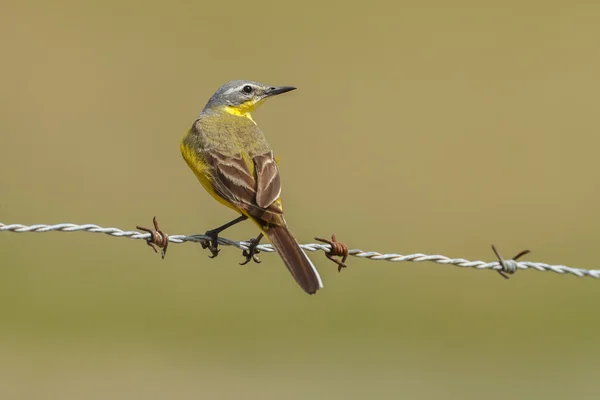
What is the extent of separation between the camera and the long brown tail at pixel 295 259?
5873mm

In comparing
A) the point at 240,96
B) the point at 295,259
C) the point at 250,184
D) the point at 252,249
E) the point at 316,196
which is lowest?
the point at 295,259

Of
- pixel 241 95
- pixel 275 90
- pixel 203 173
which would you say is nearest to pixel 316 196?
pixel 275 90

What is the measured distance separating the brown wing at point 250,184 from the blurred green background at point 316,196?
3596 mm

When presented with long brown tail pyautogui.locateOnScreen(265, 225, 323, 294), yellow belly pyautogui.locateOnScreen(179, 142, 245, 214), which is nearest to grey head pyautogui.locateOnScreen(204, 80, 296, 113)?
yellow belly pyautogui.locateOnScreen(179, 142, 245, 214)

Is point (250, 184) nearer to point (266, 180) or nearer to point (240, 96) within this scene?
point (266, 180)

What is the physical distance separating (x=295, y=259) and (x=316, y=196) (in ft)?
31.3

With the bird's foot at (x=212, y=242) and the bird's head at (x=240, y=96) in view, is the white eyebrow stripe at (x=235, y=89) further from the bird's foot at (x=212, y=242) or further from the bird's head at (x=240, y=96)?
the bird's foot at (x=212, y=242)

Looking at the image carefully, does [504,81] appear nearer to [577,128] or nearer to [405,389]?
[577,128]

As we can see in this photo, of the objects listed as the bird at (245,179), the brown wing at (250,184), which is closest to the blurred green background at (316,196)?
the bird at (245,179)

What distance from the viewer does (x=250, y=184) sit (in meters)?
6.82

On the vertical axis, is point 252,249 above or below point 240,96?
below

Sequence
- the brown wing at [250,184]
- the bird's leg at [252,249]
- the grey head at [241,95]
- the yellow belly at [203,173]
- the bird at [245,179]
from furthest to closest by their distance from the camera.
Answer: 1. the grey head at [241,95]
2. the yellow belly at [203,173]
3. the bird's leg at [252,249]
4. the brown wing at [250,184]
5. the bird at [245,179]

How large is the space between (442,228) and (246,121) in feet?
23.1

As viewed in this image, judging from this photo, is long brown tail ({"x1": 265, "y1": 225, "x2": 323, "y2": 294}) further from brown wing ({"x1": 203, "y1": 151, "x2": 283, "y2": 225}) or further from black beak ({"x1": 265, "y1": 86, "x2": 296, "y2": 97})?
black beak ({"x1": 265, "y1": 86, "x2": 296, "y2": 97})
